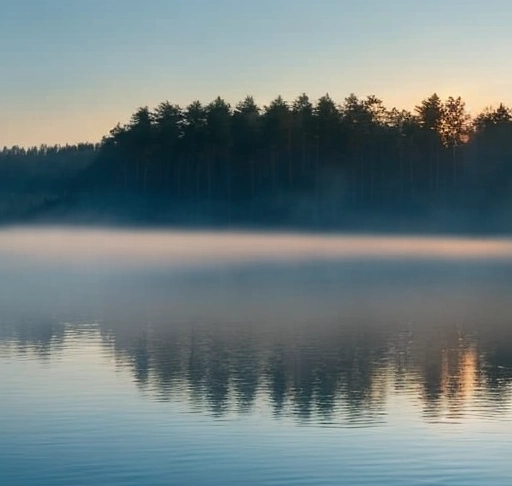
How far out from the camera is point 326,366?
26594 millimetres

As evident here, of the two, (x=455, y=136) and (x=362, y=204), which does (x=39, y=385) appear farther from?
(x=455, y=136)

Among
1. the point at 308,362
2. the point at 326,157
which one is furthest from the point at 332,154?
the point at 308,362

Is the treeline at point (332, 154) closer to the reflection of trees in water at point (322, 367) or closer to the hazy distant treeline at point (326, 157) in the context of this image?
the hazy distant treeline at point (326, 157)

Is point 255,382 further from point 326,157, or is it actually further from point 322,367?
point 326,157

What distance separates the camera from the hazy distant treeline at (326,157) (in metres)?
130

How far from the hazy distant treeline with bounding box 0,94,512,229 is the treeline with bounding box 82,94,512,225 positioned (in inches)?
4.4

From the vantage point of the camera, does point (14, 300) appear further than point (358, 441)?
Yes

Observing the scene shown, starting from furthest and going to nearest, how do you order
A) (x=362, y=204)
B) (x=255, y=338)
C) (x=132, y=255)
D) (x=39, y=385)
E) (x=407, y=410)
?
(x=362, y=204) < (x=132, y=255) < (x=255, y=338) < (x=39, y=385) < (x=407, y=410)

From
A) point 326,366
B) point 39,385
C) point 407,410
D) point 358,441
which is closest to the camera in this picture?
point 358,441

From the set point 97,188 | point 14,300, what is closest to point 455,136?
point 97,188

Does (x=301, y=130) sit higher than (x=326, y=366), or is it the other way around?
(x=301, y=130)

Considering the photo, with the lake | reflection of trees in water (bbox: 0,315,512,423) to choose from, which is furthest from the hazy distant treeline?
reflection of trees in water (bbox: 0,315,512,423)

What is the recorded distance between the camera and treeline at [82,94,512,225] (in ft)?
429

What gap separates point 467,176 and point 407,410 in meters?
116
